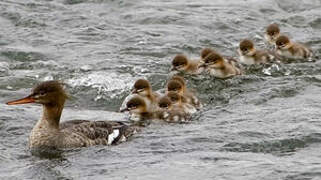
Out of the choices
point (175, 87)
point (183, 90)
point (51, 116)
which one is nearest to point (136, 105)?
point (175, 87)

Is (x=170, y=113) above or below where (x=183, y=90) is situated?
below

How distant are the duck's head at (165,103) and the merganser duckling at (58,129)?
1.04 meters

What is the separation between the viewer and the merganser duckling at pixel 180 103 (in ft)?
33.5

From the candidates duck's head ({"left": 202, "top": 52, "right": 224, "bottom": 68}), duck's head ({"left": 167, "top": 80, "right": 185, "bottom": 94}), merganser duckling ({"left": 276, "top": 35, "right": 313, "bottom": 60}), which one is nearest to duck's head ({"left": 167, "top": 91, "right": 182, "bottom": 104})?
duck's head ({"left": 167, "top": 80, "right": 185, "bottom": 94})

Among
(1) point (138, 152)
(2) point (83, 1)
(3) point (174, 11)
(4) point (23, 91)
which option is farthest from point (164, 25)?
(1) point (138, 152)

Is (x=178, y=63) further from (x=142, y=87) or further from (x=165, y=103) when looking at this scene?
(x=165, y=103)

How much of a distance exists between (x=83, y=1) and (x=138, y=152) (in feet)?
24.0

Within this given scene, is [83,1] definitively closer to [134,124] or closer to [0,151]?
[134,124]

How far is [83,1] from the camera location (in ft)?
51.2

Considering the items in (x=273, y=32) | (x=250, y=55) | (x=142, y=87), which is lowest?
(x=142, y=87)

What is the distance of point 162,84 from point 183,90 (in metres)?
0.76

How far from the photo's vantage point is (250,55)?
1221 cm

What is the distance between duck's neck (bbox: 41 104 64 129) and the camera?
29.8 ft

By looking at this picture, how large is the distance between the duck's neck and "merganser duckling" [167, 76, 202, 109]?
183 centimetres
